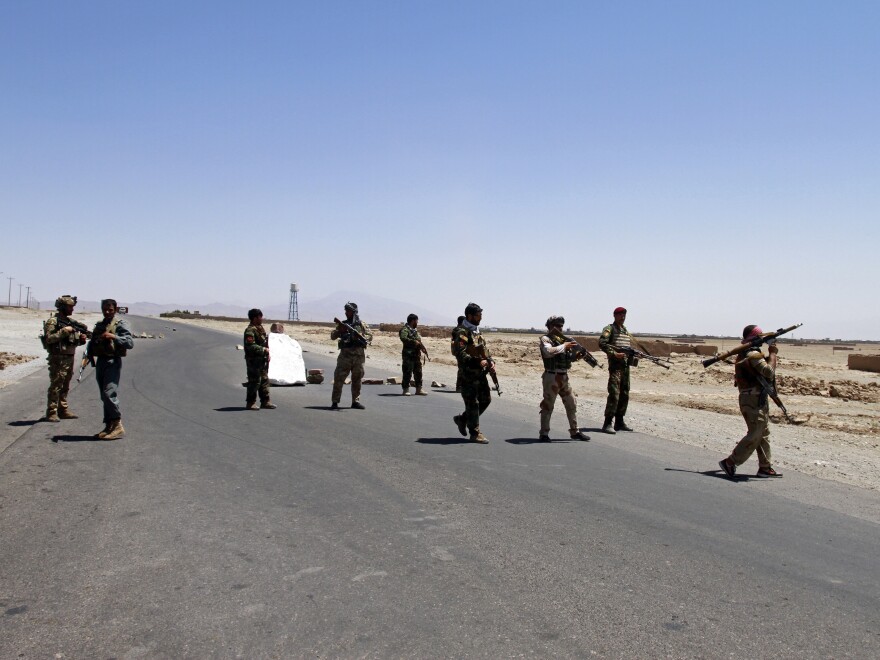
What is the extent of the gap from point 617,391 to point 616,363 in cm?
57

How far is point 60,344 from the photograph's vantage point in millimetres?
10320

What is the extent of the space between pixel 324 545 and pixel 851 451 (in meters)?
9.85

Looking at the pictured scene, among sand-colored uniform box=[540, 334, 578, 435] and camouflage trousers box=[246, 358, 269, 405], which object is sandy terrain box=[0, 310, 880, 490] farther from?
camouflage trousers box=[246, 358, 269, 405]

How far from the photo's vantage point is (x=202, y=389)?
16.2 m

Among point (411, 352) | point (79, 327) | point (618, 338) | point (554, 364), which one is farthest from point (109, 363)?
point (411, 352)

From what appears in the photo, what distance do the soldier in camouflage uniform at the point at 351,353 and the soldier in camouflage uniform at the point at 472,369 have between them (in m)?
3.29

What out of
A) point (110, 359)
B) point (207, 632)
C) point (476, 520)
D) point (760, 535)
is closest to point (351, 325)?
point (110, 359)

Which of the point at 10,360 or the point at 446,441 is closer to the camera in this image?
the point at 446,441

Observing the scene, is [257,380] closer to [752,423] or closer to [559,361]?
[559,361]

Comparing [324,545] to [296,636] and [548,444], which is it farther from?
[548,444]

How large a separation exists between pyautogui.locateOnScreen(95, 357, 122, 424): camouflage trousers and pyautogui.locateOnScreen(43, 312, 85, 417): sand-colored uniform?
1.29 metres

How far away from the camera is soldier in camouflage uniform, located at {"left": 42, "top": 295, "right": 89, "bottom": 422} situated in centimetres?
1028

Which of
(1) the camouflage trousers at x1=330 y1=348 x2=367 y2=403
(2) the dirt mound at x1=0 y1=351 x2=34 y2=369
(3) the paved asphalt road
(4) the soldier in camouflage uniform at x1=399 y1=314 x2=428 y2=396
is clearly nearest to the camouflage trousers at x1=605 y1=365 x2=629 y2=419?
(3) the paved asphalt road

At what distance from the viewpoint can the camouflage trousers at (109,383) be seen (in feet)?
29.6
